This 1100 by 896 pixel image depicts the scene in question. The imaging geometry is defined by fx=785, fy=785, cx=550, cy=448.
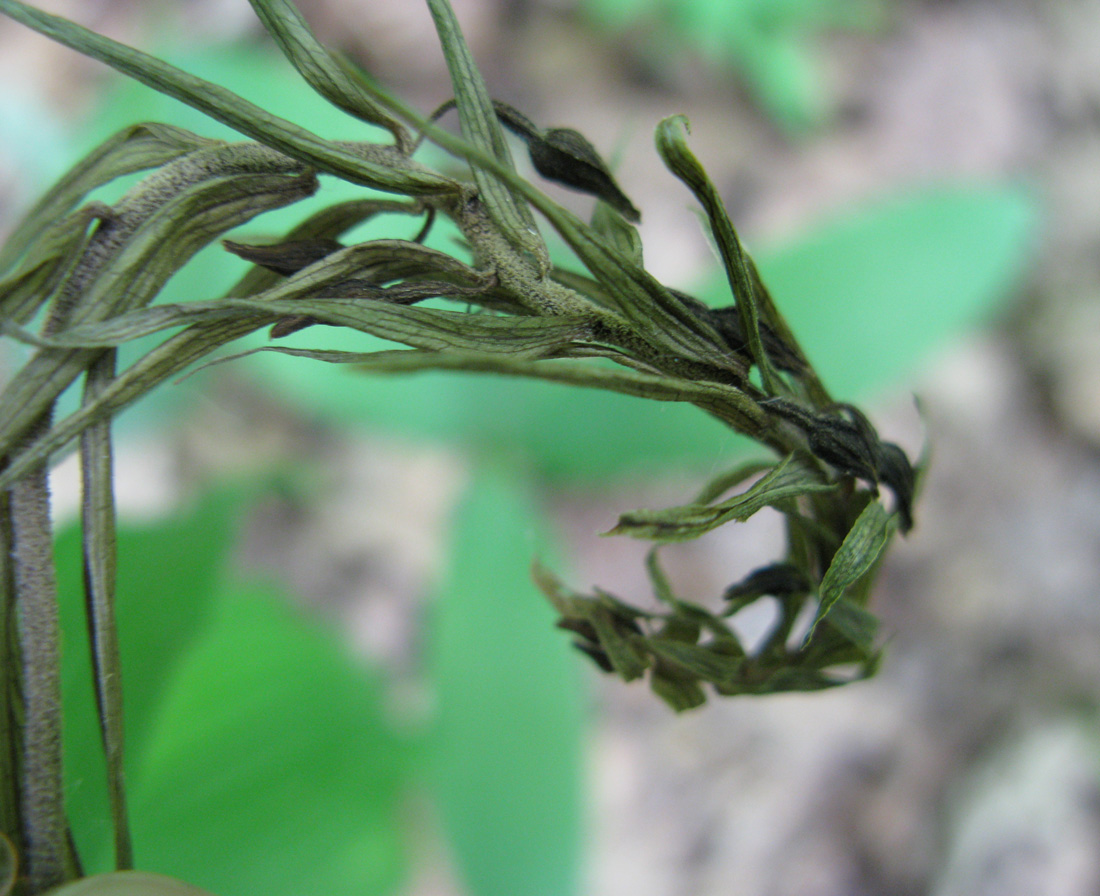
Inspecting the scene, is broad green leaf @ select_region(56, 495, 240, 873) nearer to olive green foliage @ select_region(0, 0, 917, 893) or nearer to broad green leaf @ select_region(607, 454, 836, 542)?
olive green foliage @ select_region(0, 0, 917, 893)

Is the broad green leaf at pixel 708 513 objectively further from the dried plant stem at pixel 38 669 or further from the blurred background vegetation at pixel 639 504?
the blurred background vegetation at pixel 639 504

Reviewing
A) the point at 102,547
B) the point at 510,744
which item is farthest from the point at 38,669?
the point at 510,744

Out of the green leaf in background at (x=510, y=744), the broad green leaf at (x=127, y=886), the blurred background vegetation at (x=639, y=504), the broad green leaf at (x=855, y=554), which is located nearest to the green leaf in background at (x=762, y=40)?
the blurred background vegetation at (x=639, y=504)

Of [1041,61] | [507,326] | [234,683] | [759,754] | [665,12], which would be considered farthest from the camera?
[1041,61]

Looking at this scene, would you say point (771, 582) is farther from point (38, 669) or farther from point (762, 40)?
point (762, 40)

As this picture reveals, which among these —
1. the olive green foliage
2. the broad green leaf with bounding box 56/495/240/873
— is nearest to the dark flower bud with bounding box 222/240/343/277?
the olive green foliage

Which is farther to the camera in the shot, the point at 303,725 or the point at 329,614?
the point at 329,614

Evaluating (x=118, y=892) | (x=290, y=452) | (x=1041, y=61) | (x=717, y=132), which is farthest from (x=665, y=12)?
(x=118, y=892)

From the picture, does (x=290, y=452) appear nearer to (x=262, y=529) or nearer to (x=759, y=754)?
(x=262, y=529)
